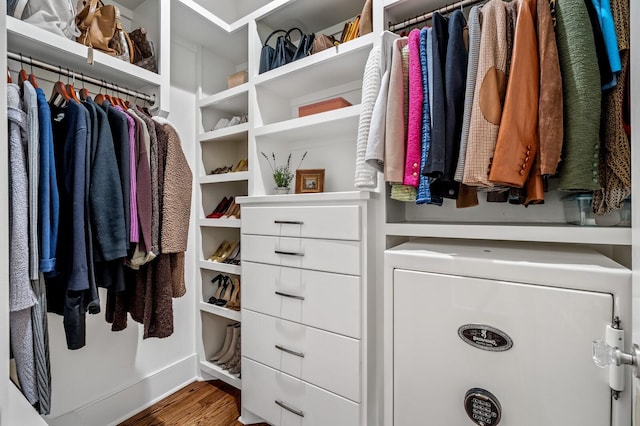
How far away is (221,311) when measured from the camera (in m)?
1.92

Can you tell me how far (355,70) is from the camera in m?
1.60

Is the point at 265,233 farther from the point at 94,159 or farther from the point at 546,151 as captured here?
the point at 546,151

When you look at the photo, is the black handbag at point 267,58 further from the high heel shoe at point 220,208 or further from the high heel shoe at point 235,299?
the high heel shoe at point 235,299

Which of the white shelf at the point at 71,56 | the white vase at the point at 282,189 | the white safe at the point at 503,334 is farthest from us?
the white vase at the point at 282,189

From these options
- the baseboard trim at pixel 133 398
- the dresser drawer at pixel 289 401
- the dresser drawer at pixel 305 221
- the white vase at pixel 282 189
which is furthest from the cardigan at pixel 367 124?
the baseboard trim at pixel 133 398

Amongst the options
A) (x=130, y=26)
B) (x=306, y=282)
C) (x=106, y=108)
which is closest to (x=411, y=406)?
(x=306, y=282)

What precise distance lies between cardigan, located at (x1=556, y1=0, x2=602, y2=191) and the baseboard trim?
7.41ft

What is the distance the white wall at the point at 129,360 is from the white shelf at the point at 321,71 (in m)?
0.66

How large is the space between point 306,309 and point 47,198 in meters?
1.07

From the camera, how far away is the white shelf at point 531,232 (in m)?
0.85

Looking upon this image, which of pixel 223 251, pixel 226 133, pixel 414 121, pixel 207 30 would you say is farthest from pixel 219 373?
pixel 207 30

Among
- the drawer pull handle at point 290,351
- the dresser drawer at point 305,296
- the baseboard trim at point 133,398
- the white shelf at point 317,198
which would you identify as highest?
the white shelf at point 317,198

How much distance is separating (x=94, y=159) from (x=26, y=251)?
1.30ft

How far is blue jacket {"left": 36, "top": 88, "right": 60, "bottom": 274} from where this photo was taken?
3.37 ft
